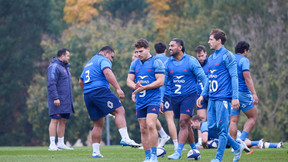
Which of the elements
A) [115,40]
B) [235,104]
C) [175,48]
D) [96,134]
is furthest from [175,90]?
[115,40]

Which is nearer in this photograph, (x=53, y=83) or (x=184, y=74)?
(x=184, y=74)

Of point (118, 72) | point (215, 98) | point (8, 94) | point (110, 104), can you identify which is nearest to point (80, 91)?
point (118, 72)

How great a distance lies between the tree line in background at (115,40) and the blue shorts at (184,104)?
74.1 feet

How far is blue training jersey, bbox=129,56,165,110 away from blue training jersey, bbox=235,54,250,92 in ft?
7.49

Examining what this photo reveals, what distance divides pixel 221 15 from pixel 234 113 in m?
27.8

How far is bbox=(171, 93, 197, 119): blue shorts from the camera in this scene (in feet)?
36.1

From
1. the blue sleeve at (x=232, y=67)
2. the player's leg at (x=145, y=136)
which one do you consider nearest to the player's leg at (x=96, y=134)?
the player's leg at (x=145, y=136)

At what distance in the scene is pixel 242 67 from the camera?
11406 mm

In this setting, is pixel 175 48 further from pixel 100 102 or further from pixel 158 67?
pixel 100 102

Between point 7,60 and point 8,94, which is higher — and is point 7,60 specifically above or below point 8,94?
above

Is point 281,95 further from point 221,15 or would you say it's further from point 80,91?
point 80,91

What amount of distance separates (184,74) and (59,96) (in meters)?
4.83

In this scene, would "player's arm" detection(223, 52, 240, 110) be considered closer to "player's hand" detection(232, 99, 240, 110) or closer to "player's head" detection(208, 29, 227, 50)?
"player's hand" detection(232, 99, 240, 110)

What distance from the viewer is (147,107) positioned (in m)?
9.69
